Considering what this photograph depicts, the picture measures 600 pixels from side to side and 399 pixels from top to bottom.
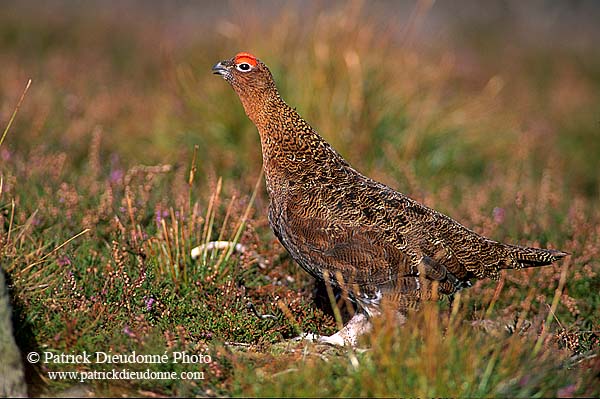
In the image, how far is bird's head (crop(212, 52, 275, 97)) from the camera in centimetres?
446

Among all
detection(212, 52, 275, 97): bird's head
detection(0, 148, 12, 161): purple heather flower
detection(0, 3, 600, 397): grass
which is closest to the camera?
detection(0, 3, 600, 397): grass

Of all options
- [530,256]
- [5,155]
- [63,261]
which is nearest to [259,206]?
[63,261]

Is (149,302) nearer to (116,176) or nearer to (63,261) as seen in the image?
(63,261)

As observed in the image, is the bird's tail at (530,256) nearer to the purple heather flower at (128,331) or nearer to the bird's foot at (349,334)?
the bird's foot at (349,334)

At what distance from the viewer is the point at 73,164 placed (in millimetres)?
7027

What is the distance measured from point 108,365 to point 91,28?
1071 cm

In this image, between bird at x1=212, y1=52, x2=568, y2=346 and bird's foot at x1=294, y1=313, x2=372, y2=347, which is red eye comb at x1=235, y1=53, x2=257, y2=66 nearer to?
bird at x1=212, y1=52, x2=568, y2=346

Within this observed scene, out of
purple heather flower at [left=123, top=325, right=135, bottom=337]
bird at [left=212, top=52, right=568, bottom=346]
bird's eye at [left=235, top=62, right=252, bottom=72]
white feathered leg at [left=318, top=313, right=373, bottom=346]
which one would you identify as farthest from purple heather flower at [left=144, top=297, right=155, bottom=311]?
bird's eye at [left=235, top=62, right=252, bottom=72]

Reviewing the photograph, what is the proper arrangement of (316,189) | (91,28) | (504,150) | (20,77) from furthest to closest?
(91,28), (20,77), (504,150), (316,189)

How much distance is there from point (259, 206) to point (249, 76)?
1.55 meters

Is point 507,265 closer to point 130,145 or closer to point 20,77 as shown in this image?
point 130,145

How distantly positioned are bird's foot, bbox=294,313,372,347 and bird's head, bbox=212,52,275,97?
1.47m

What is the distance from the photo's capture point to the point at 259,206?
581 cm

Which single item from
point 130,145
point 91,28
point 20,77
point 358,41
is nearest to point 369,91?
point 358,41
